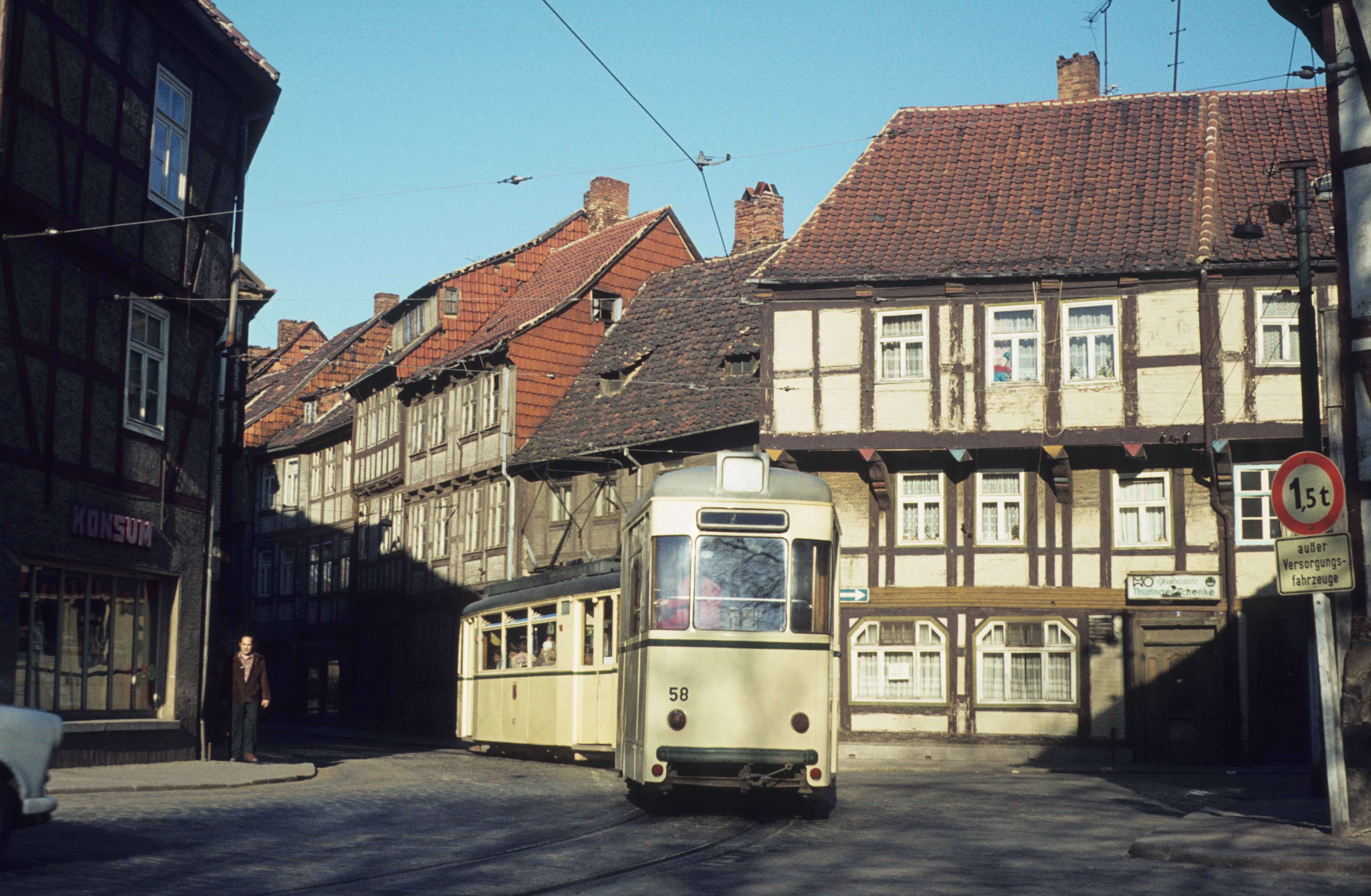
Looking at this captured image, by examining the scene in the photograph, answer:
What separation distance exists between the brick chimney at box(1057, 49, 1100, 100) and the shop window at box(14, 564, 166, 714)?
21669mm

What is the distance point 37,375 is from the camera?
672 inches

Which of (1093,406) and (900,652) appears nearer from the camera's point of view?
(1093,406)

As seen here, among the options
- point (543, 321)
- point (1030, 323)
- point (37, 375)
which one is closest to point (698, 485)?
point (37, 375)

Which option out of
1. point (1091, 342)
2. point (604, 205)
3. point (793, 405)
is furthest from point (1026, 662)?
point (604, 205)

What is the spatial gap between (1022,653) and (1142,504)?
3.25 m

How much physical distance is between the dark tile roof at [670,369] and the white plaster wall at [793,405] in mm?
2135

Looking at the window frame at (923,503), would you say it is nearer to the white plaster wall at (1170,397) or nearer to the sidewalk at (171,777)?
the white plaster wall at (1170,397)

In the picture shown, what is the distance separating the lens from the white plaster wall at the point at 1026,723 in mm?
26469

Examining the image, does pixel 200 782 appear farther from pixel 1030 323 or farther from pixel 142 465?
pixel 1030 323

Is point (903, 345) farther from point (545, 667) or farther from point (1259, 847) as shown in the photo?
point (1259, 847)

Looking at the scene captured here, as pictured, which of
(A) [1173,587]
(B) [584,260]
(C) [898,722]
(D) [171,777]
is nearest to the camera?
(D) [171,777]

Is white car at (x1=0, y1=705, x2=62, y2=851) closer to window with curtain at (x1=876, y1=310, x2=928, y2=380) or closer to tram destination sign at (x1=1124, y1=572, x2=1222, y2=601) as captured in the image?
window with curtain at (x1=876, y1=310, x2=928, y2=380)

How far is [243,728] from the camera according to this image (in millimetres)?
20891

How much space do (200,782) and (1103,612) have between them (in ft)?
51.4
